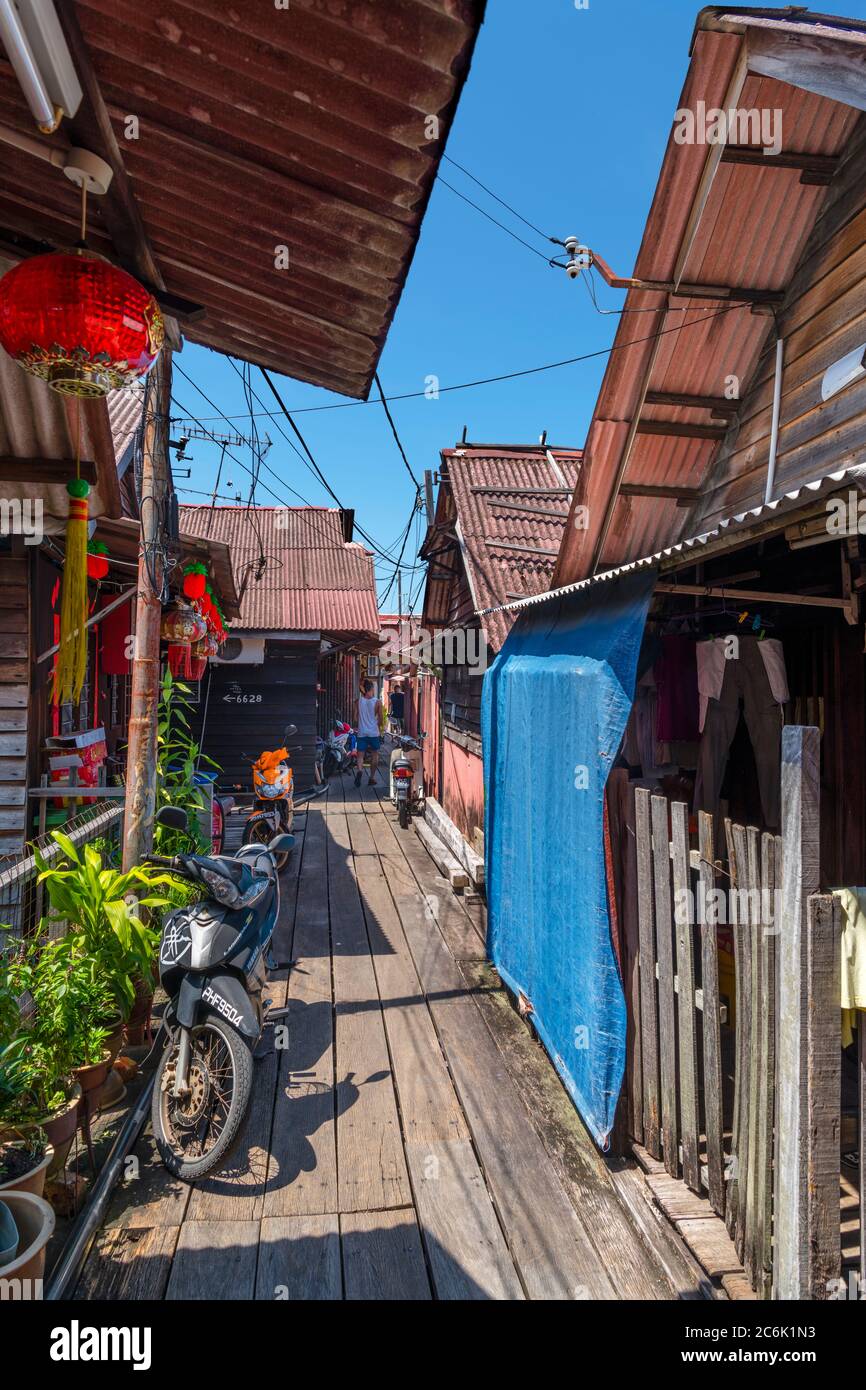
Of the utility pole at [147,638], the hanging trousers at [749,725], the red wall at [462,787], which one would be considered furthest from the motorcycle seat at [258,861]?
the red wall at [462,787]

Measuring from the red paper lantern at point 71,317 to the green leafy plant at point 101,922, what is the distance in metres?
2.41

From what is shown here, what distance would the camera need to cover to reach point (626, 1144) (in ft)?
11.8

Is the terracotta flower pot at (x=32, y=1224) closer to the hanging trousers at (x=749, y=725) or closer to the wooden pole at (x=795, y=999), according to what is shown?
the wooden pole at (x=795, y=999)

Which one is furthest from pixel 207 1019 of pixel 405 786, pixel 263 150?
pixel 405 786

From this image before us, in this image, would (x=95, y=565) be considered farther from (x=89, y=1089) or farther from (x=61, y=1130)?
(x=61, y=1130)

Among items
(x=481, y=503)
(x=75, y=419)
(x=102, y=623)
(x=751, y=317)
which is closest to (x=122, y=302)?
(x=75, y=419)

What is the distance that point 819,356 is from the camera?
13.6 ft

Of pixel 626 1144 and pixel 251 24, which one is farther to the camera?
pixel 626 1144

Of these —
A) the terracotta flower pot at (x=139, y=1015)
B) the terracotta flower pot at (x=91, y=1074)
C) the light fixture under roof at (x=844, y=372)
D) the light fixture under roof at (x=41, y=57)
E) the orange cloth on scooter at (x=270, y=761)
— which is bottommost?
the terracotta flower pot at (x=139, y=1015)

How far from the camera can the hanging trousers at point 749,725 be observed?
445 cm

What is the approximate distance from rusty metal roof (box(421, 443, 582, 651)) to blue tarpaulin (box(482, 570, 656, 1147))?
2.25 meters

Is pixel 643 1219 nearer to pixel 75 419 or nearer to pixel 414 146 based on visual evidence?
pixel 414 146
